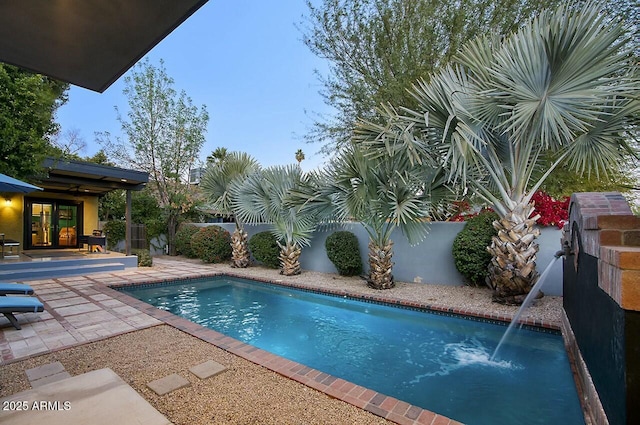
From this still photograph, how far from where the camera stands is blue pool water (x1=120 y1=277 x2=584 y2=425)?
141 inches

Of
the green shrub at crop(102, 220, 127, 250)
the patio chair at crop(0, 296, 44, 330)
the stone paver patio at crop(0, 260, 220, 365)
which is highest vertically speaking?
the green shrub at crop(102, 220, 127, 250)

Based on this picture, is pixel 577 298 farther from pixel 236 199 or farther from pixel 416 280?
pixel 236 199

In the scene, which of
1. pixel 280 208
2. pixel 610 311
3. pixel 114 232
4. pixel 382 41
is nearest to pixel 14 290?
pixel 280 208

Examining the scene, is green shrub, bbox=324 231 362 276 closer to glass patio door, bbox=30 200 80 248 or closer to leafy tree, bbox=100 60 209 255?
leafy tree, bbox=100 60 209 255

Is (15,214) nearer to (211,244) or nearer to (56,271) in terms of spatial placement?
(56,271)

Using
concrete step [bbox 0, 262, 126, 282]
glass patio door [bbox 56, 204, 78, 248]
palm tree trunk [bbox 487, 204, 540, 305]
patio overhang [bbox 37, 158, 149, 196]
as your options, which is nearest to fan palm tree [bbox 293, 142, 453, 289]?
palm tree trunk [bbox 487, 204, 540, 305]

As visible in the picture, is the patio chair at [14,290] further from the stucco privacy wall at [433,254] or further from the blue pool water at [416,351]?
the stucco privacy wall at [433,254]

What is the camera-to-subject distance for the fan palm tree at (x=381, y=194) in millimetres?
7449

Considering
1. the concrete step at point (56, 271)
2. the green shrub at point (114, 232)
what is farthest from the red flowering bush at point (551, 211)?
the green shrub at point (114, 232)

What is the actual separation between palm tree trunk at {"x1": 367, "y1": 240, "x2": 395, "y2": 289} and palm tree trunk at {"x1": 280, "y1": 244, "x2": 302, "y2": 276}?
10.2 feet

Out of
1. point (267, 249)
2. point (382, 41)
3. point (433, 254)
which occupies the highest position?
point (382, 41)

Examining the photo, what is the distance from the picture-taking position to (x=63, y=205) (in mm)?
15172

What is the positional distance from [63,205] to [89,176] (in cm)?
522

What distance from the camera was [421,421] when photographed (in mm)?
2689
